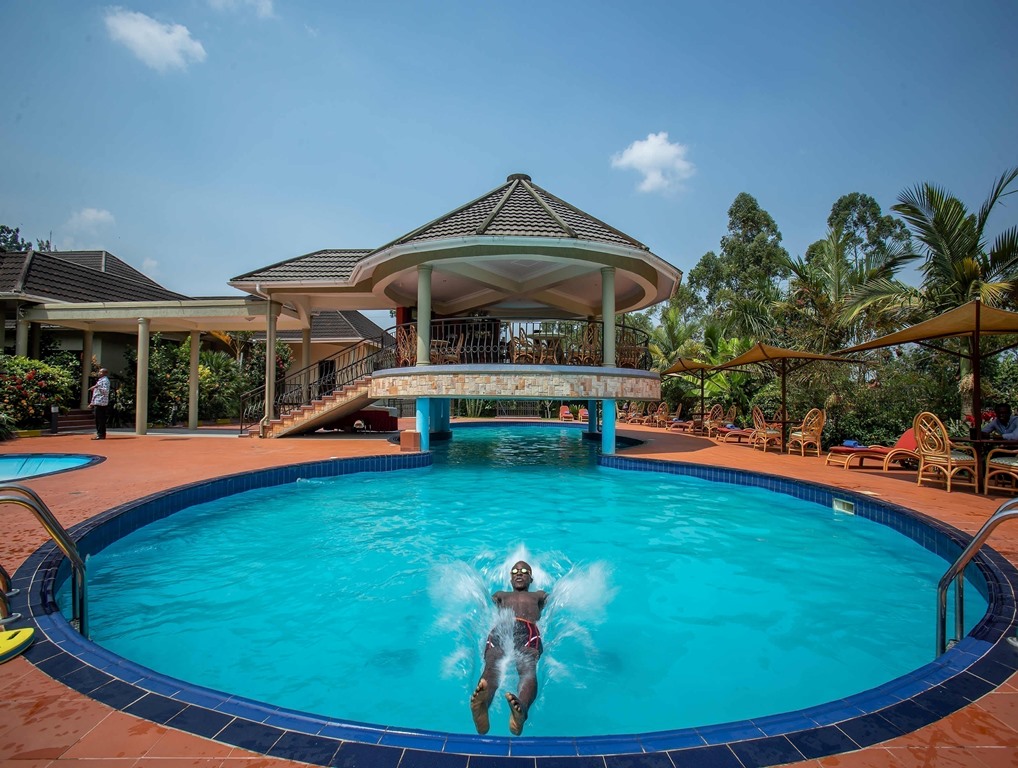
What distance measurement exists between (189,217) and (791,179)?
890 inches

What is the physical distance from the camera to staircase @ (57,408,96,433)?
15.8m

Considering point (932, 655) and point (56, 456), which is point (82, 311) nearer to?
point (56, 456)

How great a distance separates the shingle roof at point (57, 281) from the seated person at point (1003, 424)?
23.2m

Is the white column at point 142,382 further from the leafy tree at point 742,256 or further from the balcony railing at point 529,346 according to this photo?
the leafy tree at point 742,256

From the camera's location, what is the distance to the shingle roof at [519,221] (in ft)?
37.2

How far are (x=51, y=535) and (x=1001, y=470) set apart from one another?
1090 cm

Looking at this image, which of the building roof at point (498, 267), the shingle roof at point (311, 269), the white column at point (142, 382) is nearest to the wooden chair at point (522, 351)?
the building roof at point (498, 267)

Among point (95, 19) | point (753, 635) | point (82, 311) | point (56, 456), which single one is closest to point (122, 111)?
point (95, 19)

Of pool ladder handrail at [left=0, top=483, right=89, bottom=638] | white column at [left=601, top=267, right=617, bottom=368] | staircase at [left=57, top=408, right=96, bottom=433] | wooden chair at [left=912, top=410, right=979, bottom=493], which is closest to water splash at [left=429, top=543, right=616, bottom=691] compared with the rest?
pool ladder handrail at [left=0, top=483, right=89, bottom=638]

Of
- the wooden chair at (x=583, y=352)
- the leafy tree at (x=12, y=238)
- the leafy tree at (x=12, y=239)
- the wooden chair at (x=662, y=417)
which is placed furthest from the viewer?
the leafy tree at (x=12, y=238)

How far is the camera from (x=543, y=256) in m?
11.5

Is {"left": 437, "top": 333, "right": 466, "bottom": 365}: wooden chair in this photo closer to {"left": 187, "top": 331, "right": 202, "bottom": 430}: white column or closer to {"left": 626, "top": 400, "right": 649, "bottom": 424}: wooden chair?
{"left": 187, "top": 331, "right": 202, "bottom": 430}: white column

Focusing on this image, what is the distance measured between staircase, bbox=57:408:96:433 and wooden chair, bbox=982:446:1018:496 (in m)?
21.9

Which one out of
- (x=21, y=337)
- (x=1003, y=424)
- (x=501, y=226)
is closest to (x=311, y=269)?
(x=501, y=226)
